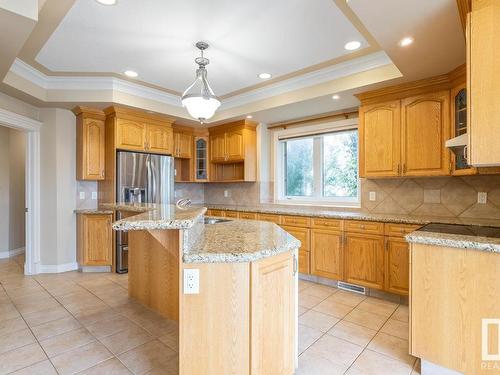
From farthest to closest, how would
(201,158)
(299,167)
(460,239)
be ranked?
(201,158), (299,167), (460,239)

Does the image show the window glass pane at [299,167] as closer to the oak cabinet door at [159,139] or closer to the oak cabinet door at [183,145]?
the oak cabinet door at [183,145]

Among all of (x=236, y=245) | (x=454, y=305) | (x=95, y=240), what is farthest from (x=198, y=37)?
(x=95, y=240)

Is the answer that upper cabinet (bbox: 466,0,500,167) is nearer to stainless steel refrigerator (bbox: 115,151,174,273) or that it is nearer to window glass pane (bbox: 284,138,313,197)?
window glass pane (bbox: 284,138,313,197)

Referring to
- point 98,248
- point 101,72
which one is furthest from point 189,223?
point 98,248

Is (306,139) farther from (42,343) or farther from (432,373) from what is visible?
(42,343)

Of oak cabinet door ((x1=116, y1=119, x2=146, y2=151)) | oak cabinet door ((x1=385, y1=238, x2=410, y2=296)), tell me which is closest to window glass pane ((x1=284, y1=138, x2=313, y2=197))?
oak cabinet door ((x1=385, y1=238, x2=410, y2=296))

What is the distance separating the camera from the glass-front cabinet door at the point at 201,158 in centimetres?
534

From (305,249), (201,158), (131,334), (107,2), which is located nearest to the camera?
(107,2)

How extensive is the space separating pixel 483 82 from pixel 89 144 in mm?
4473

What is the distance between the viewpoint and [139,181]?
4.16m

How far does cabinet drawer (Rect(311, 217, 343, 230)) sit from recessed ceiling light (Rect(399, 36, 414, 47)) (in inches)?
77.0

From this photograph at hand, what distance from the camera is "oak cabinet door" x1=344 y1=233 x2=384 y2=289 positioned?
10.0 feet

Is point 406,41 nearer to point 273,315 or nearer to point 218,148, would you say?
point 273,315

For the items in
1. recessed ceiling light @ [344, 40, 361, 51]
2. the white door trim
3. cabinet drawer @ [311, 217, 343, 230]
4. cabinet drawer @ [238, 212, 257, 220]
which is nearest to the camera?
recessed ceiling light @ [344, 40, 361, 51]
